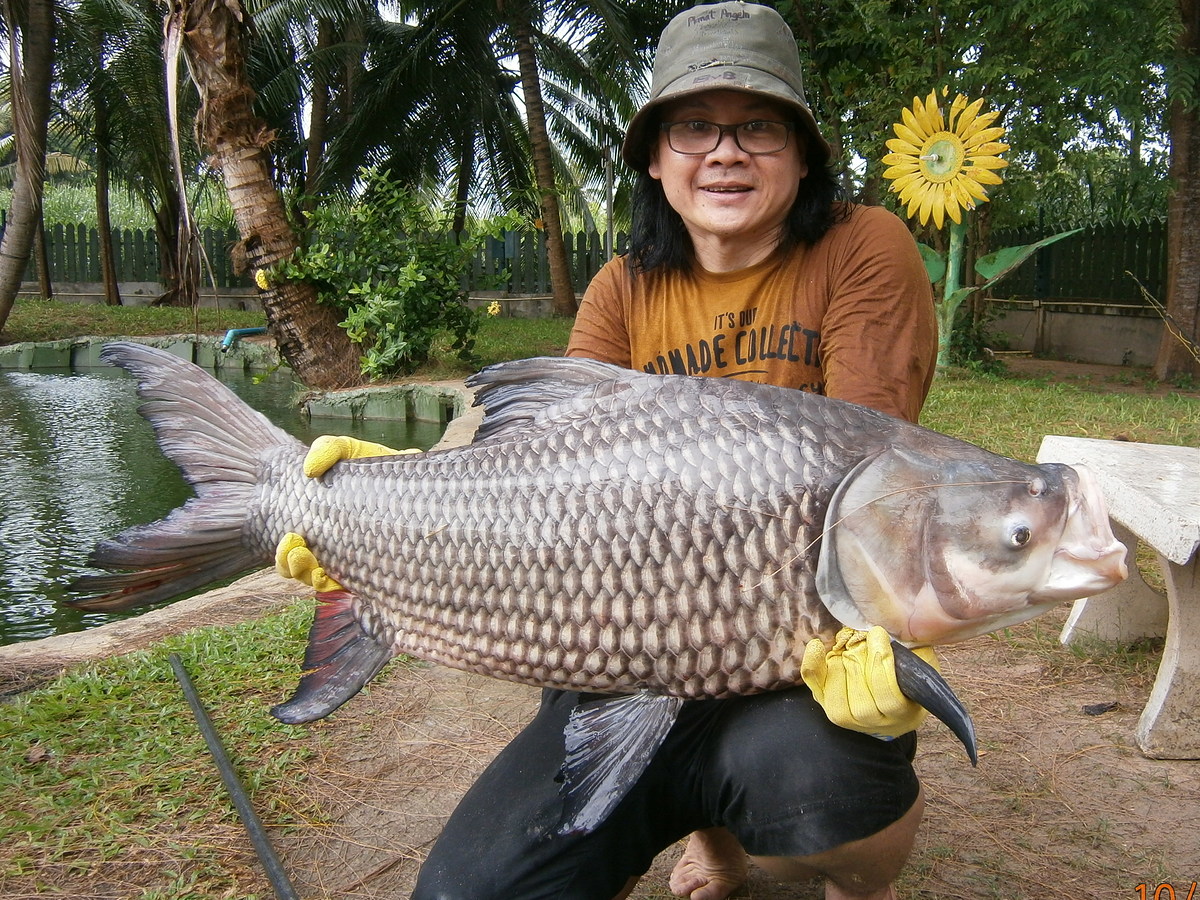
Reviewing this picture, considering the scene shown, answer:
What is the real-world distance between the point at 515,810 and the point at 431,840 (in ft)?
2.43

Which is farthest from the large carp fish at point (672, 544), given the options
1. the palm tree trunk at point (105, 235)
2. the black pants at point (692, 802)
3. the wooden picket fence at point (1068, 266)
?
the palm tree trunk at point (105, 235)

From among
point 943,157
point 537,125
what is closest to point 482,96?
point 537,125

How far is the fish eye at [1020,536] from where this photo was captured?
4.92ft

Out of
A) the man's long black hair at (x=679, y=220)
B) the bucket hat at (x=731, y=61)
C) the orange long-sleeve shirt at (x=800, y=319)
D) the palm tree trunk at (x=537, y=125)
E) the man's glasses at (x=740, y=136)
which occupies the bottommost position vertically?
the orange long-sleeve shirt at (x=800, y=319)

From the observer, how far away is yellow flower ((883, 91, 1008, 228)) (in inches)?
255

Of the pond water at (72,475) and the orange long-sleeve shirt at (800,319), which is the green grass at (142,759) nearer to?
the pond water at (72,475)

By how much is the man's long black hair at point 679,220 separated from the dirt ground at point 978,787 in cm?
141

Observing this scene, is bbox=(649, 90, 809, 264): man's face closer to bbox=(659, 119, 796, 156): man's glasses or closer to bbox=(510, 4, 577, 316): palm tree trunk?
bbox=(659, 119, 796, 156): man's glasses

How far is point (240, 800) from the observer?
95.3 inches

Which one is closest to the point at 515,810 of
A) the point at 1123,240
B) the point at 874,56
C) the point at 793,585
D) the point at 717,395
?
the point at 793,585

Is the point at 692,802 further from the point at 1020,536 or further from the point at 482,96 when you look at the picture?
the point at 482,96

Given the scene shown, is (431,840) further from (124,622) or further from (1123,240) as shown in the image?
(1123,240)

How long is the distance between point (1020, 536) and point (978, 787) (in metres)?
1.39

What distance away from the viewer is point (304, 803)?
2570 mm
